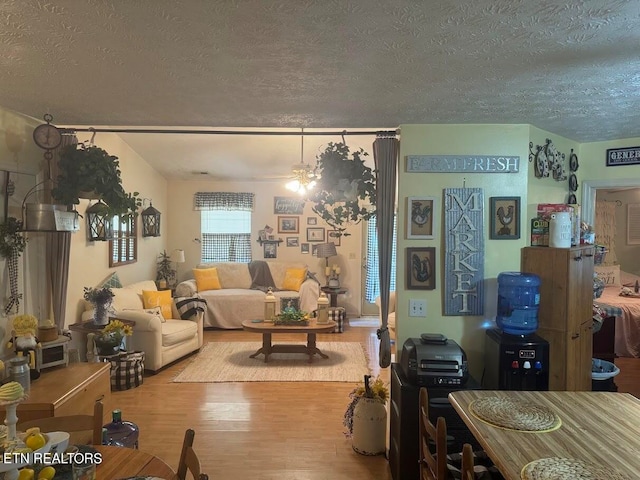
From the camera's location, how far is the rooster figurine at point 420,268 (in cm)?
286

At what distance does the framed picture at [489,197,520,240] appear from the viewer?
112 inches

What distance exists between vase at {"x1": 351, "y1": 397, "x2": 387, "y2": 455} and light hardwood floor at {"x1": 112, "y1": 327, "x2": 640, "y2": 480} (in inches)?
2.7

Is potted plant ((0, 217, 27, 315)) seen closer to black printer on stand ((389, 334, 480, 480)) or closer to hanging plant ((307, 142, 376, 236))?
hanging plant ((307, 142, 376, 236))

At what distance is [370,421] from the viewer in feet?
9.89

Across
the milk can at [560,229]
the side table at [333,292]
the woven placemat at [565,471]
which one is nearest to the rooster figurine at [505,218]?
the milk can at [560,229]

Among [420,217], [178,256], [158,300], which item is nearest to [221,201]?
[178,256]

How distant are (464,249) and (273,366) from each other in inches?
116

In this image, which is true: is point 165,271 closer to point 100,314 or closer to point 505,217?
point 100,314

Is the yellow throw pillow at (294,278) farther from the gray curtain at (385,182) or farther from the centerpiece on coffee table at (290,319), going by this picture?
the gray curtain at (385,182)

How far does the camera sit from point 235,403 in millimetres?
3938

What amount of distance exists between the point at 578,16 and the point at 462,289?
5.84 ft

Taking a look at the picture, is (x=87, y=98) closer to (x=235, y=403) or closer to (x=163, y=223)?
(x=235, y=403)

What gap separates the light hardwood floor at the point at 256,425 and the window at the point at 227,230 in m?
3.10

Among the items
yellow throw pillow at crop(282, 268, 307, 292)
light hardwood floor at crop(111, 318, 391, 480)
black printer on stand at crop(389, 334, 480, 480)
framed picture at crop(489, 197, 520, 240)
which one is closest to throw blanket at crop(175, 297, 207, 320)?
light hardwood floor at crop(111, 318, 391, 480)
